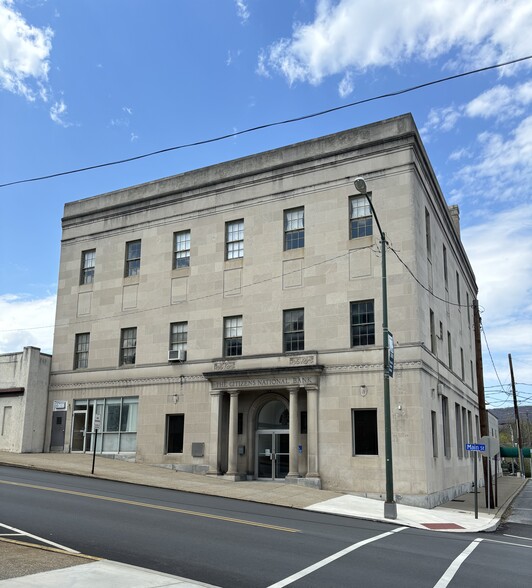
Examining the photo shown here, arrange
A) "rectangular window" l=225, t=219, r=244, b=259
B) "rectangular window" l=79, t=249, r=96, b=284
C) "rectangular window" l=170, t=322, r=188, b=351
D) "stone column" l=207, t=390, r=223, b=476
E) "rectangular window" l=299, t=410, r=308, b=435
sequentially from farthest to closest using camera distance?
"rectangular window" l=79, t=249, r=96, b=284 → "rectangular window" l=170, t=322, r=188, b=351 → "rectangular window" l=225, t=219, r=244, b=259 → "stone column" l=207, t=390, r=223, b=476 → "rectangular window" l=299, t=410, r=308, b=435

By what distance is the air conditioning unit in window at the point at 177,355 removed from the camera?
29359 mm

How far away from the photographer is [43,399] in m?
33.3

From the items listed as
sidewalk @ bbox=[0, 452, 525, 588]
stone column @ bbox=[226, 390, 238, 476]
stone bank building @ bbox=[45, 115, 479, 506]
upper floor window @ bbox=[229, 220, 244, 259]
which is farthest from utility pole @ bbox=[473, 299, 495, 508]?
upper floor window @ bbox=[229, 220, 244, 259]

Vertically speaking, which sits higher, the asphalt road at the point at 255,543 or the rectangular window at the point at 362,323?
the rectangular window at the point at 362,323

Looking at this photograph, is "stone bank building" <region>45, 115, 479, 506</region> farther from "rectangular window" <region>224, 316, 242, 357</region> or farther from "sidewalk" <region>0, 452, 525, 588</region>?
"sidewalk" <region>0, 452, 525, 588</region>

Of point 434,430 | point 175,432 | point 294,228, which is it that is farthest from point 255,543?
point 294,228

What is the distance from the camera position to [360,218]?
2647cm

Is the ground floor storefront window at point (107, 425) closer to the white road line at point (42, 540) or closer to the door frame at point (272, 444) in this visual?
the door frame at point (272, 444)

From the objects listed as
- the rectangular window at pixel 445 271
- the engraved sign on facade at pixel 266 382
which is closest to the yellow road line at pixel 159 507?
the engraved sign on facade at pixel 266 382

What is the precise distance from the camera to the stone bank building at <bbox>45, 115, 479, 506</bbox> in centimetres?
2459

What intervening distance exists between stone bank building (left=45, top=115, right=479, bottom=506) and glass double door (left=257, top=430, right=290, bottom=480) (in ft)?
0.22

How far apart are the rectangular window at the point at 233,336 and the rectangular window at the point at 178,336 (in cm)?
239

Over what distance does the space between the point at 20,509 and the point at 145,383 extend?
16107 millimetres

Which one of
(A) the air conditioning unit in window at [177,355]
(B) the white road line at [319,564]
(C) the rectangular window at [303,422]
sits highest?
(A) the air conditioning unit in window at [177,355]
